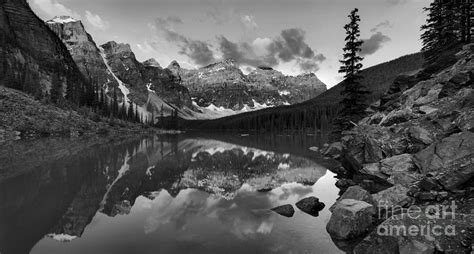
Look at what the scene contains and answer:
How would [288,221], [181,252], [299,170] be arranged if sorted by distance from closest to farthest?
1. [181,252]
2. [288,221]
3. [299,170]

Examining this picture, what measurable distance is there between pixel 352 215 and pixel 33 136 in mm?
78141

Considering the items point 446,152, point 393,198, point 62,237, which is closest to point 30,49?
point 62,237

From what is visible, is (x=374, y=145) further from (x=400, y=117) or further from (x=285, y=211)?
(x=285, y=211)

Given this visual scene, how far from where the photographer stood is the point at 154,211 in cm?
1625

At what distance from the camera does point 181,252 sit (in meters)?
10.9

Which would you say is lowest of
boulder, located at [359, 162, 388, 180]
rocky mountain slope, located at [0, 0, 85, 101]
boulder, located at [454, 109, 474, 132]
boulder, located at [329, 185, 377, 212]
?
boulder, located at [329, 185, 377, 212]

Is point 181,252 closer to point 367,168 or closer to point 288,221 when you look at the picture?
point 288,221

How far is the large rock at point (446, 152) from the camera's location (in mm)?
13258

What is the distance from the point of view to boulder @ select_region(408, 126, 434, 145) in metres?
18.1

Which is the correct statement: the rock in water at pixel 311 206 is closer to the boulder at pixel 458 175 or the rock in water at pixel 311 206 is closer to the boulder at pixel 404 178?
the boulder at pixel 404 178

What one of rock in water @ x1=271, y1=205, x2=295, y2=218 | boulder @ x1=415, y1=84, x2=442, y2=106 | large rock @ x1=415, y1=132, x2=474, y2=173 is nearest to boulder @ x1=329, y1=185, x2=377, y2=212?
rock in water @ x1=271, y1=205, x2=295, y2=218

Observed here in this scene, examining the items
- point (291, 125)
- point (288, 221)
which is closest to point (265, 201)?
point (288, 221)

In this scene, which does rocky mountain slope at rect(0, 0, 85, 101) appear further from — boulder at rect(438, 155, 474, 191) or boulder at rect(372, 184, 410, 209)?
boulder at rect(438, 155, 474, 191)

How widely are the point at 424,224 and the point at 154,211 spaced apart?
13.0m
